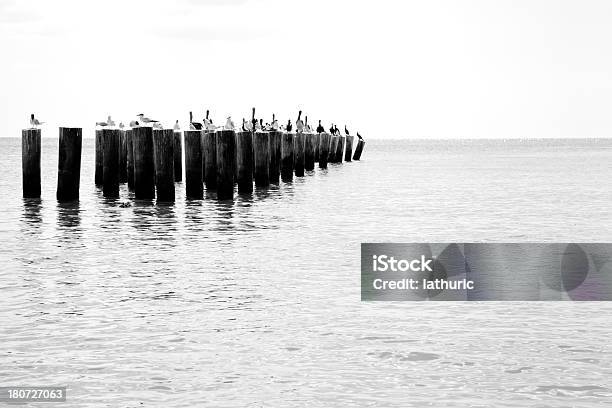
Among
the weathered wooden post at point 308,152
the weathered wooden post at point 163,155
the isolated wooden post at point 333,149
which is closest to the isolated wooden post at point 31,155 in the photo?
the weathered wooden post at point 163,155

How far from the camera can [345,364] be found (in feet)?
29.1

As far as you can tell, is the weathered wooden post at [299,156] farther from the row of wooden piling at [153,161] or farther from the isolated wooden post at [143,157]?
the isolated wooden post at [143,157]

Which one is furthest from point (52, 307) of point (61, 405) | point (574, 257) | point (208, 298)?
point (574, 257)

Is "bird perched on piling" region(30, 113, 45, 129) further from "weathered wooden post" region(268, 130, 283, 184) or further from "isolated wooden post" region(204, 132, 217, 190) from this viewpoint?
"weathered wooden post" region(268, 130, 283, 184)

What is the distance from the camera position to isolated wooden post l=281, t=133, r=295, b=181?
131 ft

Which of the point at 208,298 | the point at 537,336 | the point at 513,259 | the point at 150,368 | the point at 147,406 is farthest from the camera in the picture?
the point at 513,259

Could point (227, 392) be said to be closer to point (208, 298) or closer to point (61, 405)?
point (61, 405)

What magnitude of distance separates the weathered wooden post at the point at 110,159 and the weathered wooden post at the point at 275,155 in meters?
8.89

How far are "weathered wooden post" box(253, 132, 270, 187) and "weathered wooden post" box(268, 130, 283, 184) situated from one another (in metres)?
3.44

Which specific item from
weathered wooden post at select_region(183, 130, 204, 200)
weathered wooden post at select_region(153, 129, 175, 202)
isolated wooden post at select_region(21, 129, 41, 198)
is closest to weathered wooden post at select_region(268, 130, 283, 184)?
weathered wooden post at select_region(183, 130, 204, 200)

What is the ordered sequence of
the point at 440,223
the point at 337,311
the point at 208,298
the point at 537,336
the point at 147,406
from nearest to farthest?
the point at 147,406
the point at 537,336
the point at 337,311
the point at 208,298
the point at 440,223

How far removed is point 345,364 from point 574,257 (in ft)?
28.6

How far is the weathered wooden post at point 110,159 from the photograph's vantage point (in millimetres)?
26375

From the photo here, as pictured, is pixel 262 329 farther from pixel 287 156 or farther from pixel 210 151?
pixel 287 156
